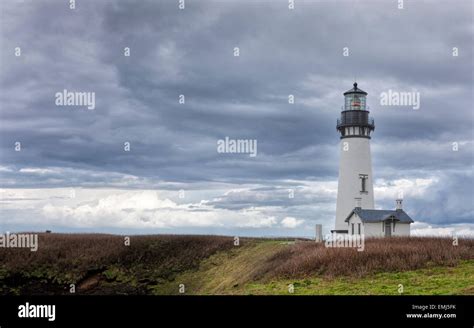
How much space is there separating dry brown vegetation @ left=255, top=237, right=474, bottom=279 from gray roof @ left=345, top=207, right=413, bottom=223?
34.0ft

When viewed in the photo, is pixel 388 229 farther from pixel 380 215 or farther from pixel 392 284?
pixel 392 284

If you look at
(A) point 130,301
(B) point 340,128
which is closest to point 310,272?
(A) point 130,301

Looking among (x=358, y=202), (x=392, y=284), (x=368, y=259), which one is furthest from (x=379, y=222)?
(x=392, y=284)

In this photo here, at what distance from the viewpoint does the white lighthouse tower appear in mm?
45062

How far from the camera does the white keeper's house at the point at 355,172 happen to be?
43938mm

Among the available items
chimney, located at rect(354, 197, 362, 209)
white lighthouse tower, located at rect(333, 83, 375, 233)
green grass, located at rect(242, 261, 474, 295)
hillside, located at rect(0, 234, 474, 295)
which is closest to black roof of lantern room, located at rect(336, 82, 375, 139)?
white lighthouse tower, located at rect(333, 83, 375, 233)

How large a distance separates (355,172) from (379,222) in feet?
15.7

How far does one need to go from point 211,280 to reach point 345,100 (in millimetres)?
19949

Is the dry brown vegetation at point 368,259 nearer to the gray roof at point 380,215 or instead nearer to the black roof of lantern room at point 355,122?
the gray roof at point 380,215

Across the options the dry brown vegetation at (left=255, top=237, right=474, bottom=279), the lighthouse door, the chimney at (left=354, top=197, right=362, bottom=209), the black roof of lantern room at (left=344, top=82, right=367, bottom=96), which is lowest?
the dry brown vegetation at (left=255, top=237, right=474, bottom=279)

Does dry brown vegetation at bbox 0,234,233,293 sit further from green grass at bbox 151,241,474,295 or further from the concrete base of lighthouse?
the concrete base of lighthouse

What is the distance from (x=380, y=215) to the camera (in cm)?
4316

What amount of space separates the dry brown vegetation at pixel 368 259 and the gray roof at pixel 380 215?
10353 mm

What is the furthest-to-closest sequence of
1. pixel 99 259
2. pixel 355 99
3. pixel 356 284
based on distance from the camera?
pixel 355 99
pixel 99 259
pixel 356 284
